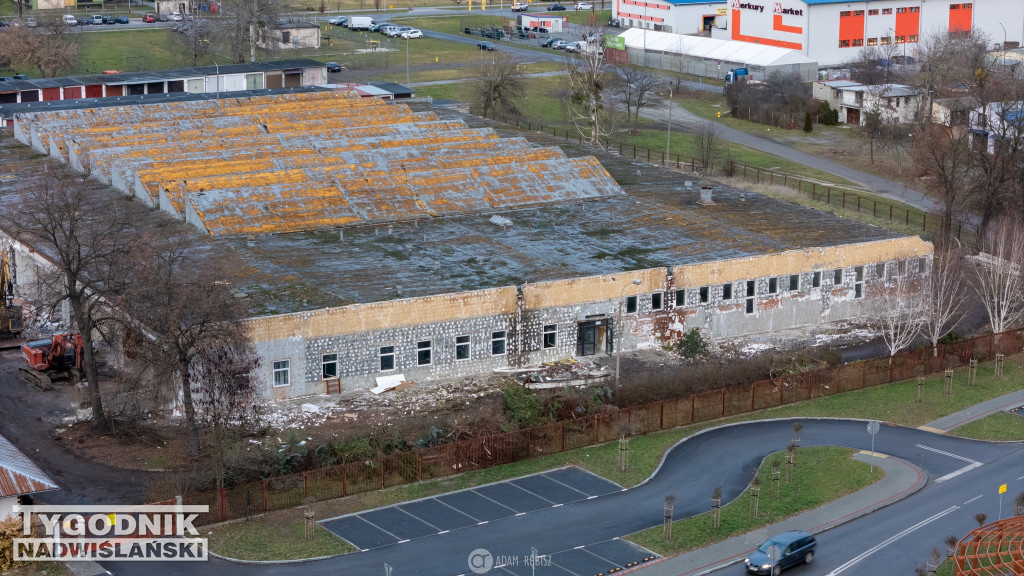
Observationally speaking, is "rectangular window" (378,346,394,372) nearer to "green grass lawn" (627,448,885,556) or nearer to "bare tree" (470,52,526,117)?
"green grass lawn" (627,448,885,556)

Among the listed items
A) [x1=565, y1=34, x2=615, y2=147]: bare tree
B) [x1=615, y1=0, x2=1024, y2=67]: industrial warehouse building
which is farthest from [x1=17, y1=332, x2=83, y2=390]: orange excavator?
[x1=615, y1=0, x2=1024, y2=67]: industrial warehouse building

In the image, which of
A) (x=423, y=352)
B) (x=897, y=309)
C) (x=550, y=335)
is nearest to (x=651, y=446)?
(x=550, y=335)

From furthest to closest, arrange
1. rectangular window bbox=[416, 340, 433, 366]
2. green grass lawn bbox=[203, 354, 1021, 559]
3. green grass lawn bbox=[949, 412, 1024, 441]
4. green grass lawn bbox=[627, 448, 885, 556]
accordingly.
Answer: rectangular window bbox=[416, 340, 433, 366] → green grass lawn bbox=[949, 412, 1024, 441] → green grass lawn bbox=[203, 354, 1021, 559] → green grass lawn bbox=[627, 448, 885, 556]

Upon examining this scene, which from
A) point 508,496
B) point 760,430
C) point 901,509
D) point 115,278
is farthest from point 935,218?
point 115,278

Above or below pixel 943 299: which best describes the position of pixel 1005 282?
above

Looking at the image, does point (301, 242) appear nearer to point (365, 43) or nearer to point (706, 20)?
point (365, 43)

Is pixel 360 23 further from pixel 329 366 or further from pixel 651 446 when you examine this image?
pixel 651 446

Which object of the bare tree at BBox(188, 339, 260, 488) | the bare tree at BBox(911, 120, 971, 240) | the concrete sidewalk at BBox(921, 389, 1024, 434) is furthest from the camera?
the bare tree at BBox(911, 120, 971, 240)
